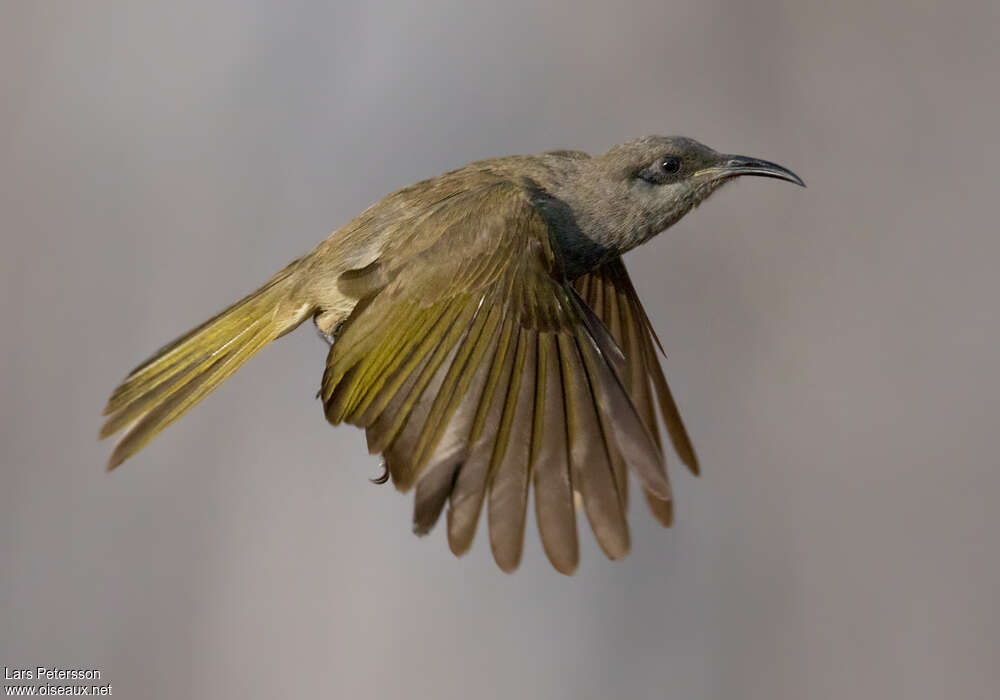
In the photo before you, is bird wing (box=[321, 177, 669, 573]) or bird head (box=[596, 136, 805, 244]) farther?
bird head (box=[596, 136, 805, 244])

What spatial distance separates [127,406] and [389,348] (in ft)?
3.05

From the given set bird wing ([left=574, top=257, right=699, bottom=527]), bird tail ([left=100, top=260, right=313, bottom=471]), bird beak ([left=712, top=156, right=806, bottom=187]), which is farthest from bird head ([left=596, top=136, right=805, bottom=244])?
bird tail ([left=100, top=260, right=313, bottom=471])

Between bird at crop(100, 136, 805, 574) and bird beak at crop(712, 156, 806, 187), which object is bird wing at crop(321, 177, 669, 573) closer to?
bird at crop(100, 136, 805, 574)

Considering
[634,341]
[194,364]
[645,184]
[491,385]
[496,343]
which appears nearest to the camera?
[491,385]

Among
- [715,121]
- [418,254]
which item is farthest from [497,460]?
[715,121]

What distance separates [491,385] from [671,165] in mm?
1119

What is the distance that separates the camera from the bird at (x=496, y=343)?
104 inches

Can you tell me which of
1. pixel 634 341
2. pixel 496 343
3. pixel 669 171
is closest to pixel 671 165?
pixel 669 171

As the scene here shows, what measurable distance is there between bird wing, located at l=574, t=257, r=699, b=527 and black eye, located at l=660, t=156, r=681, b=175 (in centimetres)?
35

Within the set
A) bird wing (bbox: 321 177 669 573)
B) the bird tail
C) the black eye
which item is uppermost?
the black eye

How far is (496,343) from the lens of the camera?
297 cm

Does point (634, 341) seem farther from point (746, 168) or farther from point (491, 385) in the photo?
point (491, 385)

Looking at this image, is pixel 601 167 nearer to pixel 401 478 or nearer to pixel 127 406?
pixel 401 478

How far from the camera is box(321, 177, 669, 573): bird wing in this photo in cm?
261
